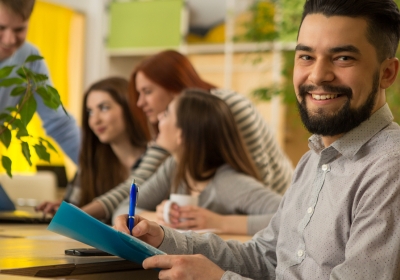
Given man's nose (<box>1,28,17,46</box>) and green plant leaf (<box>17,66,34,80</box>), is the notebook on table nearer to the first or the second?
man's nose (<box>1,28,17,46</box>)

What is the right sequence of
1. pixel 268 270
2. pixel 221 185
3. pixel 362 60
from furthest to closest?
pixel 221 185
pixel 268 270
pixel 362 60

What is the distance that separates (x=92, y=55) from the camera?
6.79 metres

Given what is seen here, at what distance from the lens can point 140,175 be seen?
272cm

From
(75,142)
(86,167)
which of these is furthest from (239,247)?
(75,142)

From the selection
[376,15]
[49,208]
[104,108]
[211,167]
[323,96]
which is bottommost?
[49,208]

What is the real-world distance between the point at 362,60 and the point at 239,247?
1.75ft

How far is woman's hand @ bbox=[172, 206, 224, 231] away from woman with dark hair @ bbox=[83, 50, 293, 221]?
0.37m

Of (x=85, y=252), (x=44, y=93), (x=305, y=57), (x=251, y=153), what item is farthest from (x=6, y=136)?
(x=251, y=153)

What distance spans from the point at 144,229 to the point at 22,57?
6.28ft

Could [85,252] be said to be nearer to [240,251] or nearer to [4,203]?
[240,251]

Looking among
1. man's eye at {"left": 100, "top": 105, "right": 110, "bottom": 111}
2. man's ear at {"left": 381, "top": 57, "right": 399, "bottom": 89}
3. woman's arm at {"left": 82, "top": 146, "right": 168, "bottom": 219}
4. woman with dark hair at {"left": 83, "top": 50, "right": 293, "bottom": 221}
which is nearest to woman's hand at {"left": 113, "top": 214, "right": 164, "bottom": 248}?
man's ear at {"left": 381, "top": 57, "right": 399, "bottom": 89}

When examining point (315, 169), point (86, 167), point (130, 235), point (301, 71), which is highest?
point (301, 71)

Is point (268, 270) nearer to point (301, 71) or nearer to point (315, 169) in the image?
point (315, 169)

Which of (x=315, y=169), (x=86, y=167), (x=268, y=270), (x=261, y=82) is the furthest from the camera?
(x=261, y=82)
